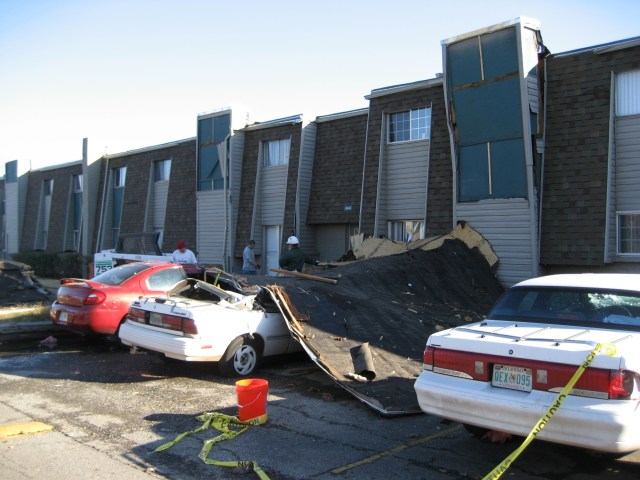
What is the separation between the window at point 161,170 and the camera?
25.7 meters

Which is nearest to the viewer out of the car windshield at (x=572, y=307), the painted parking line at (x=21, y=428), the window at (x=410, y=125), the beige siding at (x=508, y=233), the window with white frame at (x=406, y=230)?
the car windshield at (x=572, y=307)

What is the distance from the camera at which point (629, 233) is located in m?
12.9

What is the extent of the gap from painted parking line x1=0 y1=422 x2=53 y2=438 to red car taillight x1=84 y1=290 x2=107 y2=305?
345 centimetres

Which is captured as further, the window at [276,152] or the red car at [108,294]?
the window at [276,152]

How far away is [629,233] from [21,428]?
39.1ft

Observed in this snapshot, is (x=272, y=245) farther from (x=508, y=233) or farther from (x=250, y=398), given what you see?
(x=250, y=398)

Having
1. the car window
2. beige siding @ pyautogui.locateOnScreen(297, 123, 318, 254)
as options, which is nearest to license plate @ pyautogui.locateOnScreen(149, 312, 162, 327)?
the car window

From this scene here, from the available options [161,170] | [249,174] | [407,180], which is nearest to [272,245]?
[249,174]

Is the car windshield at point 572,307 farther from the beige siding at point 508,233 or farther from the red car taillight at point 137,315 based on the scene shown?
the beige siding at point 508,233

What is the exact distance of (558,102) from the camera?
45.4 ft

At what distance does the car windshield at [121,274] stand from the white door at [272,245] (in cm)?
1058

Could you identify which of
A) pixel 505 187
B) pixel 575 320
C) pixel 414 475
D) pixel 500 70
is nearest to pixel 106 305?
pixel 414 475

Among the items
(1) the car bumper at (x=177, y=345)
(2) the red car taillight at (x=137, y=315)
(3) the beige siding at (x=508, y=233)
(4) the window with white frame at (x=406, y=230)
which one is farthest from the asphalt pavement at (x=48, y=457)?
(4) the window with white frame at (x=406, y=230)

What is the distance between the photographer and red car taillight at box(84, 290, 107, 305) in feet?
31.0
